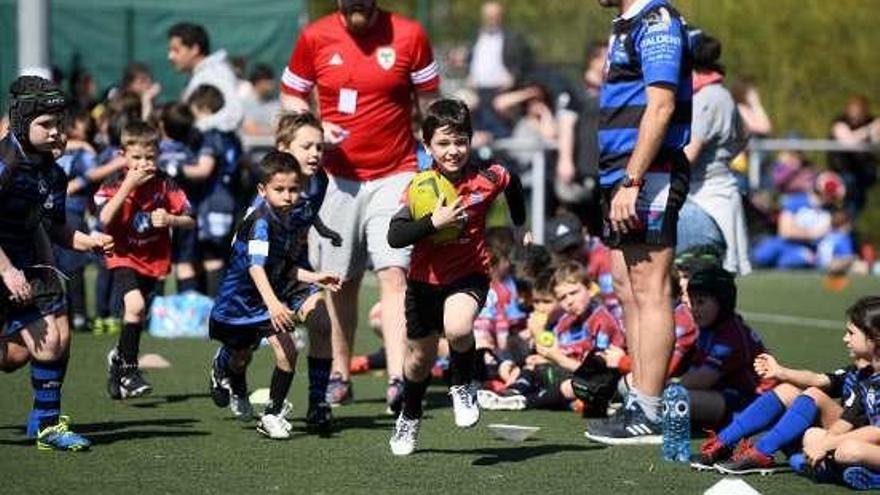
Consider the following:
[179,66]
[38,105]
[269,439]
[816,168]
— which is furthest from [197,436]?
[816,168]

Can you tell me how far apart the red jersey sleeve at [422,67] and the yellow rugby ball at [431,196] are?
209 centimetres

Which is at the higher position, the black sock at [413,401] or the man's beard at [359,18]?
the man's beard at [359,18]

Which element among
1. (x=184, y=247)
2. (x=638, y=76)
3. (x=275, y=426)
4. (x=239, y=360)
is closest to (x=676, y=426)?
(x=638, y=76)

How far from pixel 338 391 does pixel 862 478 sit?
12.5 feet

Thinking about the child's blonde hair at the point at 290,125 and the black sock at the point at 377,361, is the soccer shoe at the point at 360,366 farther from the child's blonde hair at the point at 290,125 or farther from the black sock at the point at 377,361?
the child's blonde hair at the point at 290,125

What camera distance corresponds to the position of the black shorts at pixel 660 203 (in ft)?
31.0

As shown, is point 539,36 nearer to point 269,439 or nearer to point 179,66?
point 179,66

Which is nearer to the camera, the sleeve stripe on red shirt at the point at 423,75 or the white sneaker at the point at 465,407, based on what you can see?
the white sneaker at the point at 465,407

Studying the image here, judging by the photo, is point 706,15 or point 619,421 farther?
point 706,15

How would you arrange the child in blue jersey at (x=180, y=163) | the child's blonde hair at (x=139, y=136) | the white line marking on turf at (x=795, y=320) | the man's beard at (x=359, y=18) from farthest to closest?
the white line marking on turf at (x=795, y=320) < the child in blue jersey at (x=180, y=163) < the child's blonde hair at (x=139, y=136) < the man's beard at (x=359, y=18)

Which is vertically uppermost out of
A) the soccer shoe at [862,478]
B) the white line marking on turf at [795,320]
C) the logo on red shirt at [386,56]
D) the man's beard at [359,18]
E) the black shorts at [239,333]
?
the man's beard at [359,18]

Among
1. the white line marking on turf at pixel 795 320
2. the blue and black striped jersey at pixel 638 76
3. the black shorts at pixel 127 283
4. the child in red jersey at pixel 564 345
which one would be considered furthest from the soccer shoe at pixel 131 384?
the white line marking on turf at pixel 795 320

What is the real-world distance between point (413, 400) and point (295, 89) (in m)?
2.79

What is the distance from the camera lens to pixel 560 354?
1141 centimetres
